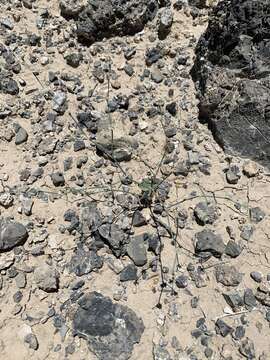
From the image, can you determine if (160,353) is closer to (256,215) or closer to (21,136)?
(256,215)

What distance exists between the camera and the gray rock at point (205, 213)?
10.5 ft

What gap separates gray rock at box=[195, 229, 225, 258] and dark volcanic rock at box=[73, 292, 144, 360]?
59cm

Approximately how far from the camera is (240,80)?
3.41 m

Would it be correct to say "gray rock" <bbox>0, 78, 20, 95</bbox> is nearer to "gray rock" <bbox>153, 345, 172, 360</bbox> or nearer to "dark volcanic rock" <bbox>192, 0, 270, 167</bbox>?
"dark volcanic rock" <bbox>192, 0, 270, 167</bbox>

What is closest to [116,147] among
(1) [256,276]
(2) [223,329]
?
(1) [256,276]

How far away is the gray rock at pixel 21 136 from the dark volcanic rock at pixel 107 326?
4.11ft

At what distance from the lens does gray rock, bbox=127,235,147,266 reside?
3.05 meters

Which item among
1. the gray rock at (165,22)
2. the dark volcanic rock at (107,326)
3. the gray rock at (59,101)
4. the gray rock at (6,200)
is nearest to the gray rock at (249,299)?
the dark volcanic rock at (107,326)

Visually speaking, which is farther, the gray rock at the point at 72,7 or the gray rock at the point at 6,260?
the gray rock at the point at 72,7

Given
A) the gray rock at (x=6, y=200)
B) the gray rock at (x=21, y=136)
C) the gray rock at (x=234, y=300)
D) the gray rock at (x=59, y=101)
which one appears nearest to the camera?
the gray rock at (x=234, y=300)

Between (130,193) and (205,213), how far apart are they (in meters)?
0.53

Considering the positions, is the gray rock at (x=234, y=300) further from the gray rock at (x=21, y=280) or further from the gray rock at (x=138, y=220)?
the gray rock at (x=21, y=280)

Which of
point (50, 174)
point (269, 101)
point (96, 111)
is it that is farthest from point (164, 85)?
point (50, 174)

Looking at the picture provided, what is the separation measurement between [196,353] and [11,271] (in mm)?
1235
